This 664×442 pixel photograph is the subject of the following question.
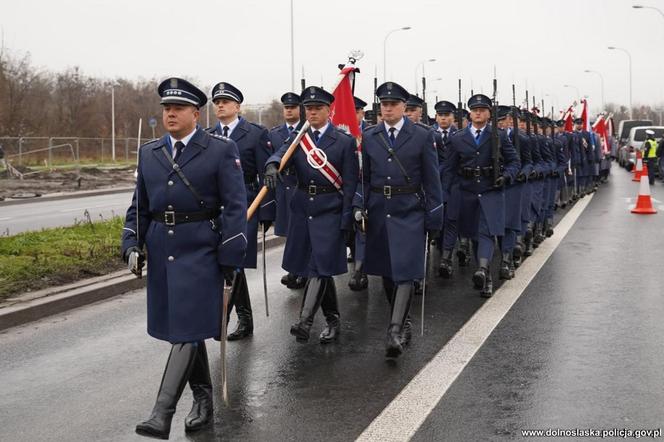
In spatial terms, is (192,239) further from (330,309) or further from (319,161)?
(330,309)

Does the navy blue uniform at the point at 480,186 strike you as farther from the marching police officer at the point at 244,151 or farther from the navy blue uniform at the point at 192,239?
the navy blue uniform at the point at 192,239

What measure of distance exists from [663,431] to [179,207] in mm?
2910

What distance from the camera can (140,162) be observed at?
15.5 ft

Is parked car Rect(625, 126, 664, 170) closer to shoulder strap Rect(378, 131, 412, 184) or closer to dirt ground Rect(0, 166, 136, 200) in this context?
dirt ground Rect(0, 166, 136, 200)

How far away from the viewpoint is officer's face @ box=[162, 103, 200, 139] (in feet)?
15.0

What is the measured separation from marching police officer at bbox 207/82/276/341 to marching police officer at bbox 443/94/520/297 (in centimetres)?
269

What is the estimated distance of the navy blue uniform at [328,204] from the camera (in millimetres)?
6562

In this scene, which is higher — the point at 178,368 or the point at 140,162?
the point at 140,162

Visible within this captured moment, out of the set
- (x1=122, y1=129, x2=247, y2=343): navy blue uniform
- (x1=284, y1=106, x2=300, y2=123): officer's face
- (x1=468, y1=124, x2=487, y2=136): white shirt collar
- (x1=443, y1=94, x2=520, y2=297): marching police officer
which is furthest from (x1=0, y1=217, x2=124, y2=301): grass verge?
(x1=468, y1=124, x2=487, y2=136): white shirt collar

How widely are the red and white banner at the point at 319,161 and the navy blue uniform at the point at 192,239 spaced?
6.42 feet

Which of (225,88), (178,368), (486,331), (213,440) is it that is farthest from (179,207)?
(486,331)

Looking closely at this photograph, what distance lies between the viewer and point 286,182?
8.97 metres

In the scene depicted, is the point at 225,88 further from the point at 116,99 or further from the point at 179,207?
the point at 116,99

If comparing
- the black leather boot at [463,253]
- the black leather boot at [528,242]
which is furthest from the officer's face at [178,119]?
the black leather boot at [528,242]
